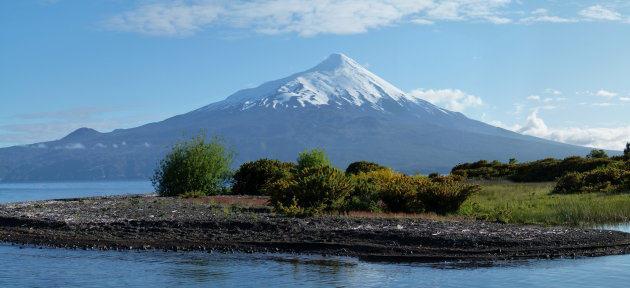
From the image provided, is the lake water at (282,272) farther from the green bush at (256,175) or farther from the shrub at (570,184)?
the green bush at (256,175)

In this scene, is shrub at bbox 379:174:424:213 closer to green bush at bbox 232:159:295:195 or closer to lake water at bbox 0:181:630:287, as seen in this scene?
lake water at bbox 0:181:630:287

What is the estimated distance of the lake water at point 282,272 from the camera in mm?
12195

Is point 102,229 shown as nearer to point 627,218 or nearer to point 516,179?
point 627,218

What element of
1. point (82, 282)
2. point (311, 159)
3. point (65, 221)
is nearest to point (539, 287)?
point (82, 282)

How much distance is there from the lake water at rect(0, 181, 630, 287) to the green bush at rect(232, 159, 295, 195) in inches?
744

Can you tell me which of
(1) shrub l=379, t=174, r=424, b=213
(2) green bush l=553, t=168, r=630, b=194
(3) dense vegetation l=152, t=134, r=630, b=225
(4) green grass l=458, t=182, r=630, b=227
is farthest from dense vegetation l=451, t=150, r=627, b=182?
(1) shrub l=379, t=174, r=424, b=213

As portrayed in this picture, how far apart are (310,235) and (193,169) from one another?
17.2 meters

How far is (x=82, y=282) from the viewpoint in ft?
40.9

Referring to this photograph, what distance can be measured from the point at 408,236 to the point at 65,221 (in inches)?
439

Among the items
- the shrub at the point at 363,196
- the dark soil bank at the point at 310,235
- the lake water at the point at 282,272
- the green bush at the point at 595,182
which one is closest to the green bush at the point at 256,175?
the shrub at the point at 363,196

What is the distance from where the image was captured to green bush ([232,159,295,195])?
3438cm

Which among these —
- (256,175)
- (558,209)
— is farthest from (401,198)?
(256,175)

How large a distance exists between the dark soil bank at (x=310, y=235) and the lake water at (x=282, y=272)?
79 centimetres

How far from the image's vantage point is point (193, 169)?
1303 inches
